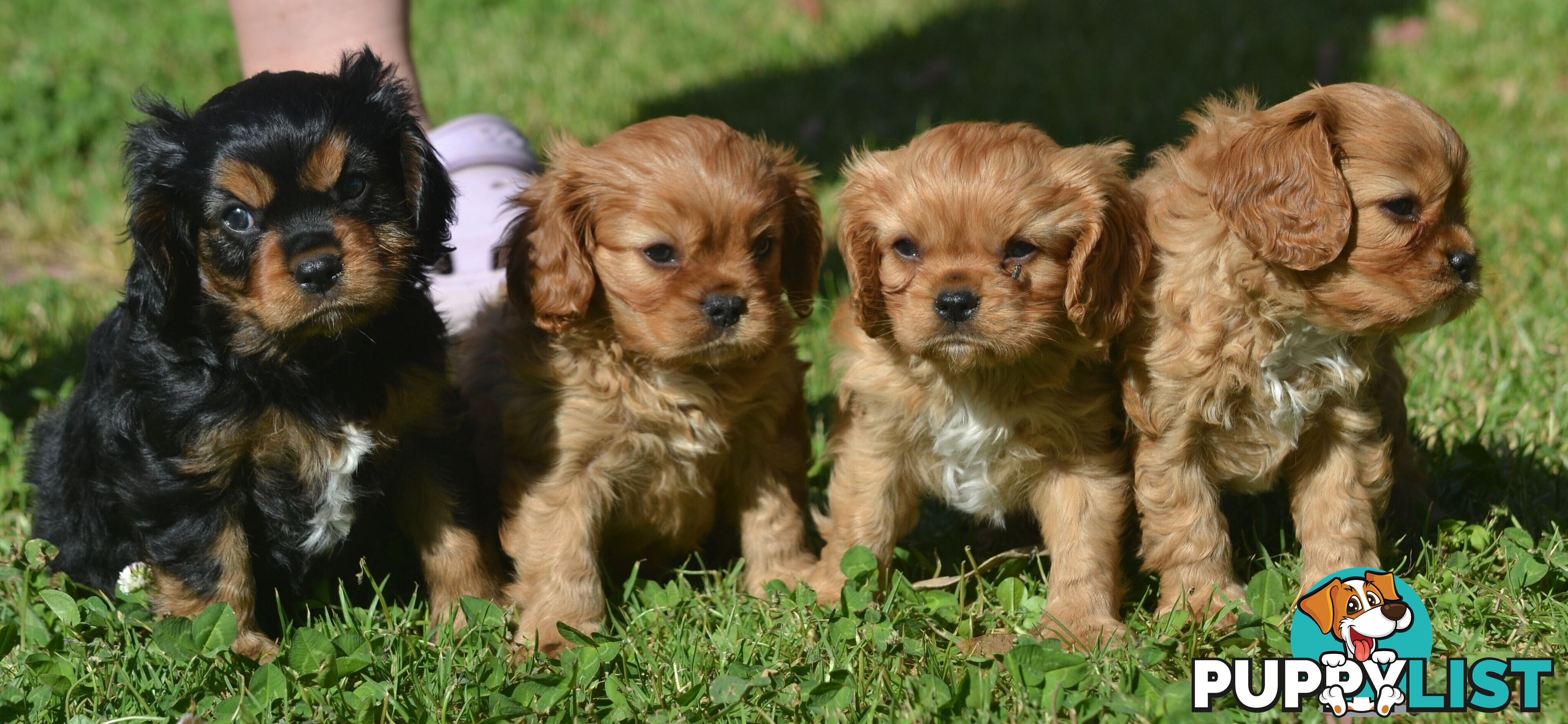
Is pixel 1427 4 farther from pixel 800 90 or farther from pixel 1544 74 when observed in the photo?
pixel 800 90

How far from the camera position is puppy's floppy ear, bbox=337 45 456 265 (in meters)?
3.30

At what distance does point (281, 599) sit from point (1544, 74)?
24.9 ft

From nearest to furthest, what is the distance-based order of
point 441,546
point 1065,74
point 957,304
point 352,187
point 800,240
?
point 957,304
point 352,187
point 441,546
point 800,240
point 1065,74

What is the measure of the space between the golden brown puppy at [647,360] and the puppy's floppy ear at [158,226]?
0.88 metres

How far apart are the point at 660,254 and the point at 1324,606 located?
1.96 m

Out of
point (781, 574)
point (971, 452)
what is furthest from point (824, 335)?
point (971, 452)

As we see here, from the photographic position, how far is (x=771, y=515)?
377 cm

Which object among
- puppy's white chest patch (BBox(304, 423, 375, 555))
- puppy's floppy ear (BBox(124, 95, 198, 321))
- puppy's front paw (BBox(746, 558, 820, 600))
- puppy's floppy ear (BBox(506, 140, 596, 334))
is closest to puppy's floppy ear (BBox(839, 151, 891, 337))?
puppy's floppy ear (BBox(506, 140, 596, 334))

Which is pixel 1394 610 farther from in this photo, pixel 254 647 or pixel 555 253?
pixel 254 647

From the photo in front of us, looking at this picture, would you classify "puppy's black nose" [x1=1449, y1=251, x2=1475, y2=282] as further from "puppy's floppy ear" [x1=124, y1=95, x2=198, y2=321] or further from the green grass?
"puppy's floppy ear" [x1=124, y1=95, x2=198, y2=321]

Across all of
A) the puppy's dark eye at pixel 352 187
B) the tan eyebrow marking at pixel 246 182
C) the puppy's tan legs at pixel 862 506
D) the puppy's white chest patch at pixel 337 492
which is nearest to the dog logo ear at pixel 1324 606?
the puppy's tan legs at pixel 862 506

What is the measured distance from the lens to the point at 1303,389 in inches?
127

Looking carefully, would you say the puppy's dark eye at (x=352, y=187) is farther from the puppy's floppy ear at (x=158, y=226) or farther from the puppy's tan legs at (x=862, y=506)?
the puppy's tan legs at (x=862, y=506)

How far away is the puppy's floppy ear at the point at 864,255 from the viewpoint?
10.8 ft
